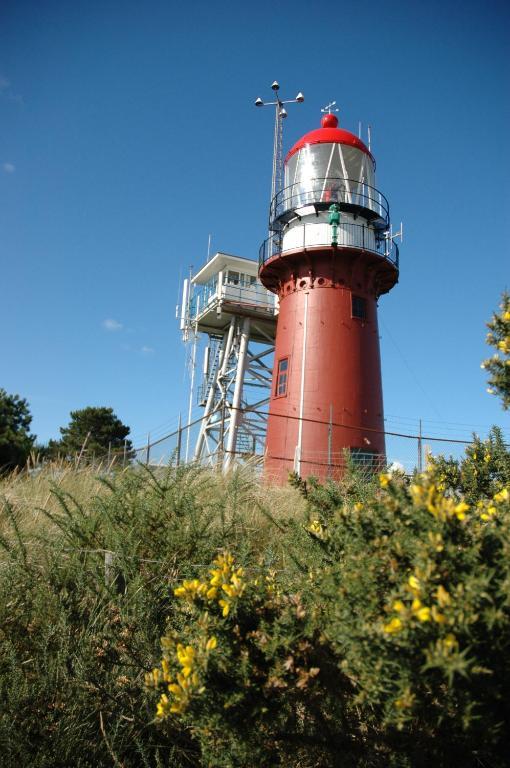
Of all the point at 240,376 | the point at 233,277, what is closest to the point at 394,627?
the point at 240,376

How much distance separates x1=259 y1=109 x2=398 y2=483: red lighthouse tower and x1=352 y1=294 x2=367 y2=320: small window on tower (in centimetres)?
3

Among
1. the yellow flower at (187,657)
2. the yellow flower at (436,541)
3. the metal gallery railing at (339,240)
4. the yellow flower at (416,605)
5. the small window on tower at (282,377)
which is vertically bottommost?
the yellow flower at (187,657)

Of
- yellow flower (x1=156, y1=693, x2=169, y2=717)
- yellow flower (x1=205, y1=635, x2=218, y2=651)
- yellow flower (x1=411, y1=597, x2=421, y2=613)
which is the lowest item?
yellow flower (x1=156, y1=693, x2=169, y2=717)

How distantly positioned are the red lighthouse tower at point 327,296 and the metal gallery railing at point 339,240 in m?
0.03

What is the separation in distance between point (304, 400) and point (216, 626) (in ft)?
46.1

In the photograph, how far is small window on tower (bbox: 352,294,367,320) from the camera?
17.8m

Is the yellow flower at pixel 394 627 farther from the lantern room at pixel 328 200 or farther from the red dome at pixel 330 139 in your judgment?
the red dome at pixel 330 139

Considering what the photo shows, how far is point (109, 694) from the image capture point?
370cm

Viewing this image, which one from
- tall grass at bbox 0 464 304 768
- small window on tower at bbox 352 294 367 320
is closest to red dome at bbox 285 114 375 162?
small window on tower at bbox 352 294 367 320

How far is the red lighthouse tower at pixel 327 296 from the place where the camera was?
16531 millimetres

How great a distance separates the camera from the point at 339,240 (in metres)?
17.6

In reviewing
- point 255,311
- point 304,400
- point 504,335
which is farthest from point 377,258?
point 504,335

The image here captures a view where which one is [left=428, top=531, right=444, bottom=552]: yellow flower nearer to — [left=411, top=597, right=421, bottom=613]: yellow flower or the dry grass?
[left=411, top=597, right=421, bottom=613]: yellow flower

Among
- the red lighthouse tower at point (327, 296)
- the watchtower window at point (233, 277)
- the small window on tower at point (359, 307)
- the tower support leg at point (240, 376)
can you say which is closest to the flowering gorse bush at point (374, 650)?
the red lighthouse tower at point (327, 296)
